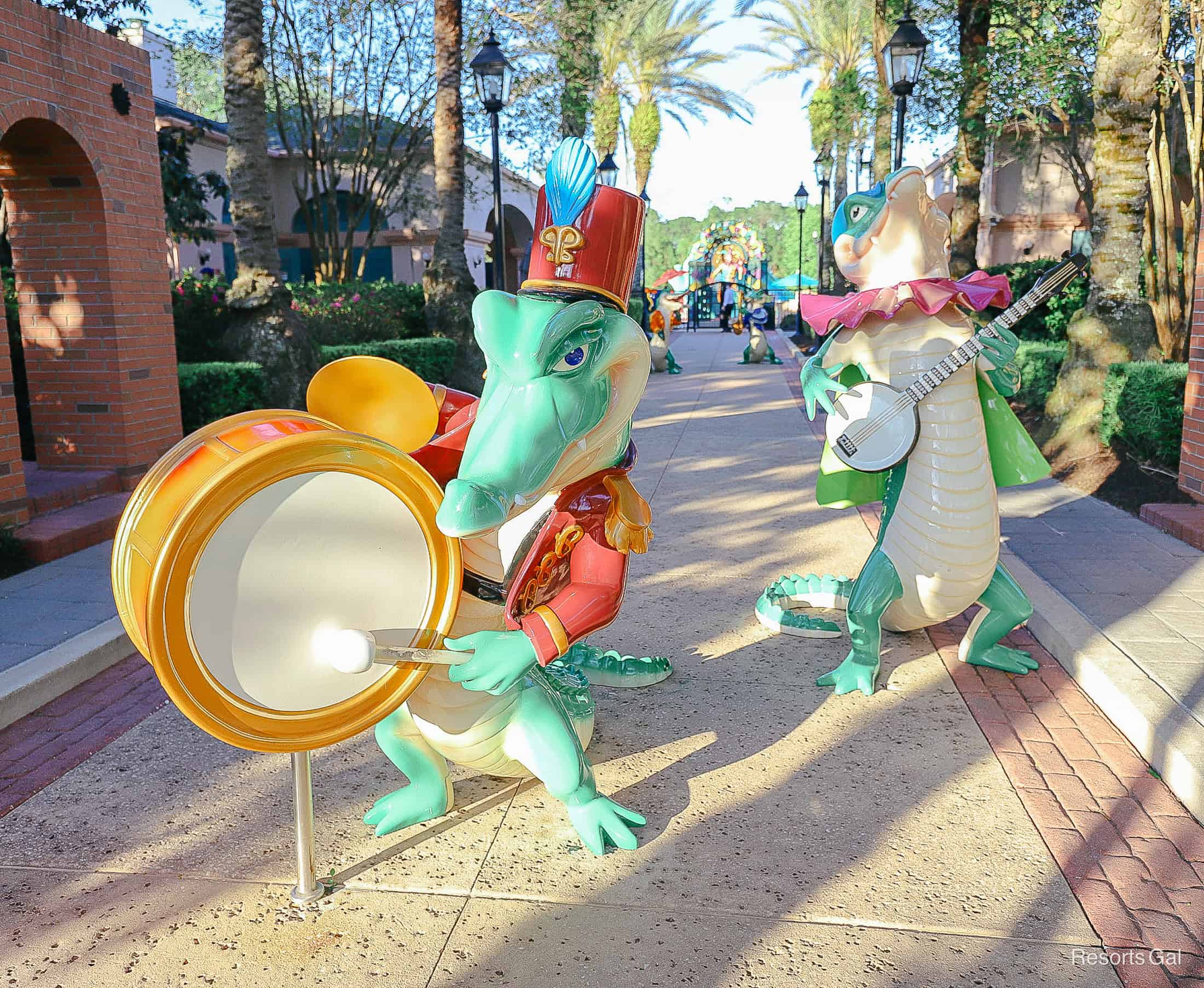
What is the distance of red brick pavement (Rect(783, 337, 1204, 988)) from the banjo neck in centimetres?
A: 125

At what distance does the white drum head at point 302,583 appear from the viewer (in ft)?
6.56

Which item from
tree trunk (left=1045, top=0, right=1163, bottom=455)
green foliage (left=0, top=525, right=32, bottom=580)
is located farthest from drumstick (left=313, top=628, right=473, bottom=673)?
tree trunk (left=1045, top=0, right=1163, bottom=455)

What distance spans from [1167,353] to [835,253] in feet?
24.7

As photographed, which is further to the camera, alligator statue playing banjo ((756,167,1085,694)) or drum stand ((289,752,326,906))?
alligator statue playing banjo ((756,167,1085,694))

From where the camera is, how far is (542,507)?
8.59ft

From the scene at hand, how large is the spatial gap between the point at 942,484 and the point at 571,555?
1.81 meters

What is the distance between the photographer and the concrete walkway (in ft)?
7.48

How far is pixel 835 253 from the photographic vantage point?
12.9 ft

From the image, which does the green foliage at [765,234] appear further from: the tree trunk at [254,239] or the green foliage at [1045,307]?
the tree trunk at [254,239]

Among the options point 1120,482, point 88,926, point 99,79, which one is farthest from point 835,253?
point 99,79

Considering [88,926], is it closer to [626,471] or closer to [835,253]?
[626,471]

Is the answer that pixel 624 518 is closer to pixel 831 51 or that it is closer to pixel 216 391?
pixel 216 391

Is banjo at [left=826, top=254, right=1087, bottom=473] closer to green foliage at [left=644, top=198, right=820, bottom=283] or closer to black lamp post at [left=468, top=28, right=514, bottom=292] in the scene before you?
black lamp post at [left=468, top=28, right=514, bottom=292]

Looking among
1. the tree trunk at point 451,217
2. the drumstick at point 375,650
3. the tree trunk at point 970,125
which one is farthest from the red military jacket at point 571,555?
the tree trunk at point 451,217
